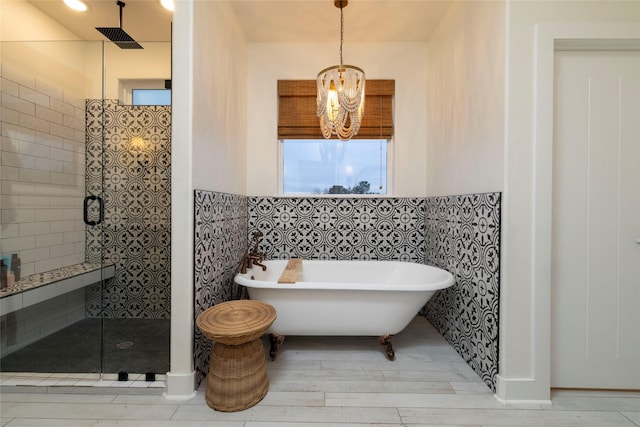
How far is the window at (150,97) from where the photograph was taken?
243 centimetres

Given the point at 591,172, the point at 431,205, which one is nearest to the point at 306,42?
the point at 431,205

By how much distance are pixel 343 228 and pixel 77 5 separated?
273 cm

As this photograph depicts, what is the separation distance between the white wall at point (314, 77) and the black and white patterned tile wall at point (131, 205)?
0.80 m

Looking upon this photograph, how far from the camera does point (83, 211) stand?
2182 mm

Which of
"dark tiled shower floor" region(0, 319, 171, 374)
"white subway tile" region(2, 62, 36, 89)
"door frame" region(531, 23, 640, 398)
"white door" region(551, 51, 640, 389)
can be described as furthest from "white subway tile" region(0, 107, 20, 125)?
"white door" region(551, 51, 640, 389)

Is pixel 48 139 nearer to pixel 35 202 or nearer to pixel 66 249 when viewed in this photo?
pixel 35 202

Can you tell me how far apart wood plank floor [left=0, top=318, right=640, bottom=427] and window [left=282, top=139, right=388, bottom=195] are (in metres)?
1.59

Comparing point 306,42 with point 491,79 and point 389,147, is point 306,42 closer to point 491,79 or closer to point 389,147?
point 389,147

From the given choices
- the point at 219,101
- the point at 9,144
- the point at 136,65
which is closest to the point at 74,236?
the point at 9,144

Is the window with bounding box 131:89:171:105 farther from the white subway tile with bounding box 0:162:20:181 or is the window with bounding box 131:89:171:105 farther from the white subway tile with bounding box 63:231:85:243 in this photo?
the white subway tile with bounding box 63:231:85:243

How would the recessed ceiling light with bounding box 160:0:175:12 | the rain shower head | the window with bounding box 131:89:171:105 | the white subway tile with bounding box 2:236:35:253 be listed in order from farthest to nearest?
1. the window with bounding box 131:89:171:105
2. the rain shower head
3. the recessed ceiling light with bounding box 160:0:175:12
4. the white subway tile with bounding box 2:236:35:253

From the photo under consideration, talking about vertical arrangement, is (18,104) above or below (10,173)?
above

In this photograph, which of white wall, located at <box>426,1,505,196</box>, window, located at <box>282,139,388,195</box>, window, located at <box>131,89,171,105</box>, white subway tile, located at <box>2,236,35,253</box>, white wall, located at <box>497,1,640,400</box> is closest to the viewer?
white wall, located at <box>497,1,640,400</box>

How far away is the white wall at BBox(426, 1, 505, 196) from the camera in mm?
1551
